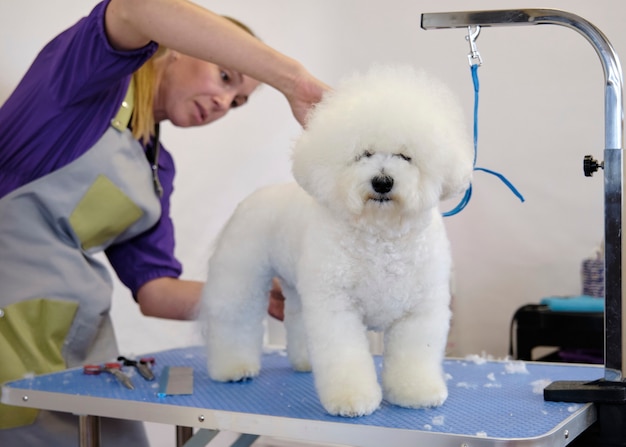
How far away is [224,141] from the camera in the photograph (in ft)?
7.93

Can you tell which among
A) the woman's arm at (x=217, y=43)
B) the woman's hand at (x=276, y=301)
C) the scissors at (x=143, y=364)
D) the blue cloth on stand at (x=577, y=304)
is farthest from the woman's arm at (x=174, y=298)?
the blue cloth on stand at (x=577, y=304)

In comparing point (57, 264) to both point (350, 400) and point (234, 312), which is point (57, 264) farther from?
point (350, 400)

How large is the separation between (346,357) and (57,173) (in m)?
0.67

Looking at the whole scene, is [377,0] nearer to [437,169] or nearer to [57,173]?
[57,173]

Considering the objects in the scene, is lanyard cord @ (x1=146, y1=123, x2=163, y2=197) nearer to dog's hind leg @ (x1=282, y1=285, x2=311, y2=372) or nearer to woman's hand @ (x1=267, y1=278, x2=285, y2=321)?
woman's hand @ (x1=267, y1=278, x2=285, y2=321)

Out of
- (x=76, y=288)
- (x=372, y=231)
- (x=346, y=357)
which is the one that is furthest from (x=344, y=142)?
(x=76, y=288)

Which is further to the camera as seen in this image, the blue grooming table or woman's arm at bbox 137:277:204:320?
woman's arm at bbox 137:277:204:320

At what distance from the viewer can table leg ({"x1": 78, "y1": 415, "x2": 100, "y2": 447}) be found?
1128 mm

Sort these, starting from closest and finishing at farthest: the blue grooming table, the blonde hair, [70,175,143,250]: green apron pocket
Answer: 1. the blue grooming table
2. [70,175,143,250]: green apron pocket
3. the blonde hair

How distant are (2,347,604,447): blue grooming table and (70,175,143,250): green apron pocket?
0.80 ft

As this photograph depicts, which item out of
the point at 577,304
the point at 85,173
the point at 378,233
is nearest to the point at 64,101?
the point at 85,173

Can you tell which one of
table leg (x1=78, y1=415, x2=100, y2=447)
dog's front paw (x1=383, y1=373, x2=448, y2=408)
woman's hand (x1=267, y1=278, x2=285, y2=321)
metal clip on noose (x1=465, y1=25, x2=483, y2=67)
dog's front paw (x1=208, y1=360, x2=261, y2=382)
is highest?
metal clip on noose (x1=465, y1=25, x2=483, y2=67)

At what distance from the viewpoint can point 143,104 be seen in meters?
1.45

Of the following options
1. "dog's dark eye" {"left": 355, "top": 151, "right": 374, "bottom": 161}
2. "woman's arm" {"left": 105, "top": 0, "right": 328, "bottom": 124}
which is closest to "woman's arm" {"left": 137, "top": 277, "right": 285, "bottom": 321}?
"woman's arm" {"left": 105, "top": 0, "right": 328, "bottom": 124}
